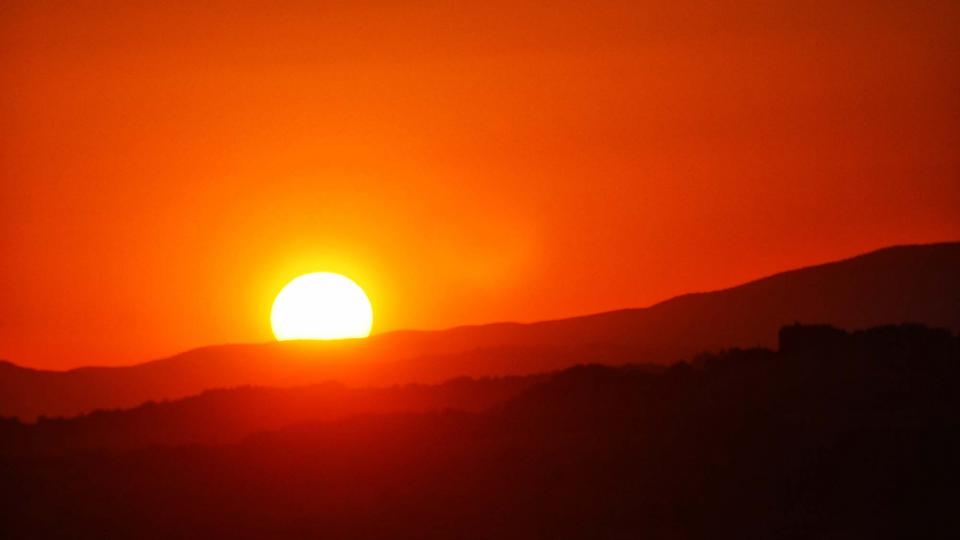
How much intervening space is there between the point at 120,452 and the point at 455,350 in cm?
7207

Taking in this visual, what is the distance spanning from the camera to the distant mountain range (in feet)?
298

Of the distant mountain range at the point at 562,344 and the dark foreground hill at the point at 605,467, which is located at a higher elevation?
the distant mountain range at the point at 562,344

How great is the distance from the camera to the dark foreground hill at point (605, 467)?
3048 centimetres

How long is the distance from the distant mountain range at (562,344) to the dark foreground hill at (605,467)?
152 ft

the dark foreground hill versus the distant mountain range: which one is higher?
the distant mountain range

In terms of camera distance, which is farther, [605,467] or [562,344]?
[562,344]

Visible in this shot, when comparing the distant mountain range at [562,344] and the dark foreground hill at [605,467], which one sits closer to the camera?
the dark foreground hill at [605,467]

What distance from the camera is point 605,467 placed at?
32.4 m

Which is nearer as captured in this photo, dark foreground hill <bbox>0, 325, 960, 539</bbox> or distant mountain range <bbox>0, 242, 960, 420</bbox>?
dark foreground hill <bbox>0, 325, 960, 539</bbox>

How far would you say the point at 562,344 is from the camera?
10638 centimetres

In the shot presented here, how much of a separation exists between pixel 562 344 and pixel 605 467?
74.0 metres

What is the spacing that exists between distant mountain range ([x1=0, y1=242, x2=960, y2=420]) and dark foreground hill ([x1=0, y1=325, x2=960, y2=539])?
152ft

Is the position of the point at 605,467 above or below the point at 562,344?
below

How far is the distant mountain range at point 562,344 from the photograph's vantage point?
90938 mm
